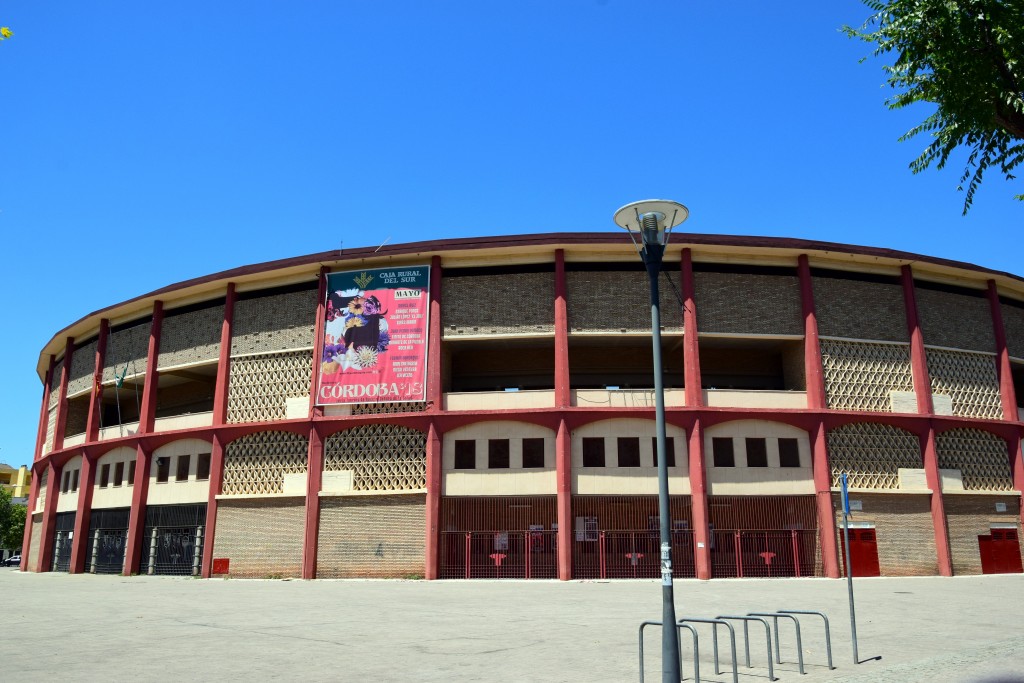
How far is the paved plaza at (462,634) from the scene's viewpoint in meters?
9.84

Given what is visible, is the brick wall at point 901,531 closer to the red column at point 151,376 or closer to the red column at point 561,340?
the red column at point 561,340

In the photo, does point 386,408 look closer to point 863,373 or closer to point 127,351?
point 127,351

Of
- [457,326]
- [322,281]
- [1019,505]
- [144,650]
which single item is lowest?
[144,650]

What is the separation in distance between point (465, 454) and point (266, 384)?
928cm

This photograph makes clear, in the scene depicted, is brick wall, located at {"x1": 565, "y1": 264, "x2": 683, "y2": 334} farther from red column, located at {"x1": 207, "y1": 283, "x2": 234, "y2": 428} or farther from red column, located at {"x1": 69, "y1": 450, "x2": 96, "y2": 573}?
red column, located at {"x1": 69, "y1": 450, "x2": 96, "y2": 573}

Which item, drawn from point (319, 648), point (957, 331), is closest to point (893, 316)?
point (957, 331)

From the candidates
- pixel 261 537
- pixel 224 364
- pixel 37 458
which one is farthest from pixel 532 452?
pixel 37 458

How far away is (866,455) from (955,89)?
23.5 m

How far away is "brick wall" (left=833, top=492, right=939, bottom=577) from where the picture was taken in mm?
29953

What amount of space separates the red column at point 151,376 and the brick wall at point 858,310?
29512 millimetres

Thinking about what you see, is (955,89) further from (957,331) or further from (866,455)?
(957,331)

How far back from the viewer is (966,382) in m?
32.8

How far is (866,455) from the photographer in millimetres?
30734

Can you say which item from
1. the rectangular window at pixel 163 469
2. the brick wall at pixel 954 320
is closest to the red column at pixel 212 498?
the rectangular window at pixel 163 469
